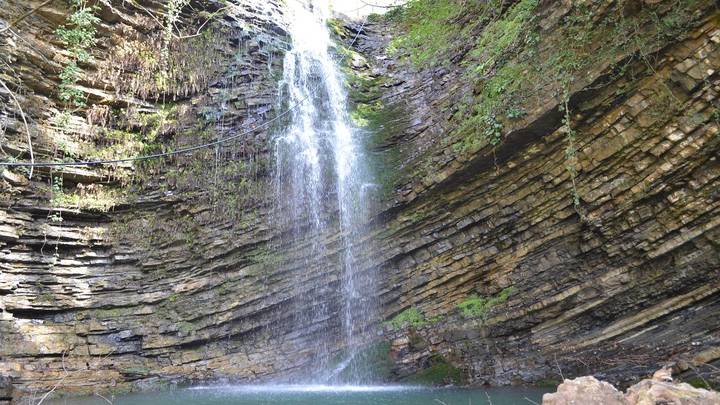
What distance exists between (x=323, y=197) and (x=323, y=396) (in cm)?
401

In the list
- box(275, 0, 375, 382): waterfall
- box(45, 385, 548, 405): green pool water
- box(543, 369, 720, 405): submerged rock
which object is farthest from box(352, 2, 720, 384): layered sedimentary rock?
box(543, 369, 720, 405): submerged rock

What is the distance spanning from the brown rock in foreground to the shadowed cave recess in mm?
4015

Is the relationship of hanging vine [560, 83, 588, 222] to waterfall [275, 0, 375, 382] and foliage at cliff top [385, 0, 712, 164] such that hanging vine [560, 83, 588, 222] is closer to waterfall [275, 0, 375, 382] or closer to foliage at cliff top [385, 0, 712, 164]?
foliage at cliff top [385, 0, 712, 164]

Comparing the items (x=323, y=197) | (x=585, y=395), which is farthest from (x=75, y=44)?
(x=585, y=395)

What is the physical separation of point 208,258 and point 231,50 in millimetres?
5330

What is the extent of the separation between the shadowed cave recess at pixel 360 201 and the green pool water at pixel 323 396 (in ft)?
1.30

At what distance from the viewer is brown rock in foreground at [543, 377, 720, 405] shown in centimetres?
220

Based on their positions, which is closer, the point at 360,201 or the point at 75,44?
the point at 360,201

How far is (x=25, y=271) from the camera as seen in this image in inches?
318

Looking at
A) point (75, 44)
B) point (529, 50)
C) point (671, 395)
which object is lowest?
point (671, 395)

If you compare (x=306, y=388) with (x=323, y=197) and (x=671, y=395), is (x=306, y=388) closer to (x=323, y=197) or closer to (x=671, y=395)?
(x=323, y=197)

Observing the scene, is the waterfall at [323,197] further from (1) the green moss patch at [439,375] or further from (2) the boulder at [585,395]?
(2) the boulder at [585,395]

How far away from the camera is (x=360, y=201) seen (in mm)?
9352

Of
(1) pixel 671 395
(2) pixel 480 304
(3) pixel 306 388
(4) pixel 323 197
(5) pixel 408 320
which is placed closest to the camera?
(1) pixel 671 395
